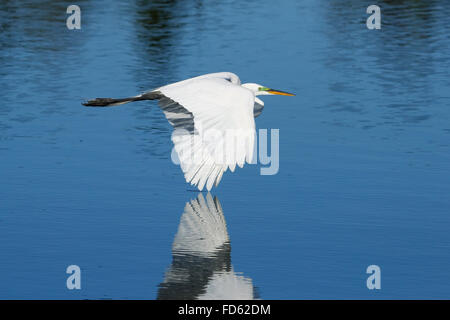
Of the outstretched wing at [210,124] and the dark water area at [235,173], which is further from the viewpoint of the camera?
the outstretched wing at [210,124]

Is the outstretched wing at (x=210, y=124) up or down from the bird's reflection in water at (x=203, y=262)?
up

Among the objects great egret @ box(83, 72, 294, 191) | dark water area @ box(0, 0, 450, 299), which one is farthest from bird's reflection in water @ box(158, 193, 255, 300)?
great egret @ box(83, 72, 294, 191)

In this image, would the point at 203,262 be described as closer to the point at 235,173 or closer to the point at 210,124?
the point at 210,124

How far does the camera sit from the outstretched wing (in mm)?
8477

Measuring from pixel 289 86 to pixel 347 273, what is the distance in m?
6.97

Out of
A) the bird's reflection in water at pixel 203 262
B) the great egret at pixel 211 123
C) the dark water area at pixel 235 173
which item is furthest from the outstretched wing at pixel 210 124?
the dark water area at pixel 235 173

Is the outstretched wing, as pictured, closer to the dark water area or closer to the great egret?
the great egret

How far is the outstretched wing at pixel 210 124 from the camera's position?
8477 millimetres

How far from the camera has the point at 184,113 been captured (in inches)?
410

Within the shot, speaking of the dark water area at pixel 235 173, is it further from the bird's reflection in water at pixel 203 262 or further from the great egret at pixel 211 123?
the great egret at pixel 211 123

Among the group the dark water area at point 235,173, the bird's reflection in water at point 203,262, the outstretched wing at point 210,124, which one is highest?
the outstretched wing at point 210,124

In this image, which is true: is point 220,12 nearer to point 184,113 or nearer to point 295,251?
point 184,113

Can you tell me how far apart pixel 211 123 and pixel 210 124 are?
14 millimetres

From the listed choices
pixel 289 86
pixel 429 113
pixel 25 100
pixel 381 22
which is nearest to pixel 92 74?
pixel 25 100
